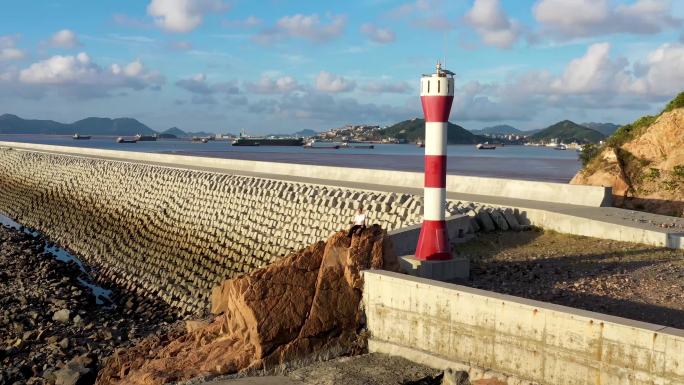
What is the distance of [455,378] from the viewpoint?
717 centimetres

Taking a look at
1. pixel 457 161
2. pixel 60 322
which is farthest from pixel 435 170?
pixel 457 161

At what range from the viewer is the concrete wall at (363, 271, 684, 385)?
6152 mm

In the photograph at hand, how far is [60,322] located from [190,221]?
10855 mm

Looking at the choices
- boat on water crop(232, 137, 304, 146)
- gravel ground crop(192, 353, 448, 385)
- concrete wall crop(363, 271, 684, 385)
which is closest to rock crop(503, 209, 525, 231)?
concrete wall crop(363, 271, 684, 385)

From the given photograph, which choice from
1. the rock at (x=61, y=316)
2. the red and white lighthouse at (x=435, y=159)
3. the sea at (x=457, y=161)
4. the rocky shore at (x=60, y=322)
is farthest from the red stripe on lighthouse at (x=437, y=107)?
the sea at (x=457, y=161)

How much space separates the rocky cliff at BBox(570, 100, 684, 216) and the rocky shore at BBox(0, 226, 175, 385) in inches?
523

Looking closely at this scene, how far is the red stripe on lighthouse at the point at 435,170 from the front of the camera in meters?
9.89

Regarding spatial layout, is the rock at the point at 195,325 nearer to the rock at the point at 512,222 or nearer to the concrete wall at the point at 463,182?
the rock at the point at 512,222

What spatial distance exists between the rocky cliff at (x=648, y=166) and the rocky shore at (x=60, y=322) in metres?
13.3

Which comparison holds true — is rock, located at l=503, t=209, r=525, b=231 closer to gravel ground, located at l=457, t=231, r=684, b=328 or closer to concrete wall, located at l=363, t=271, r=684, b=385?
gravel ground, located at l=457, t=231, r=684, b=328

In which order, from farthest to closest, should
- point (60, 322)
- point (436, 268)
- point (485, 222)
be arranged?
point (60, 322), point (485, 222), point (436, 268)

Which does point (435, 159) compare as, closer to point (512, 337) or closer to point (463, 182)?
point (512, 337)

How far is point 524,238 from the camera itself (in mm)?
13273

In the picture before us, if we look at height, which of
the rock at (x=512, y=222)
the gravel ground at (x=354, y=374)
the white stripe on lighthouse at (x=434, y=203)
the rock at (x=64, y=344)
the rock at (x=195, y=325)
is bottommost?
the rock at (x=64, y=344)
